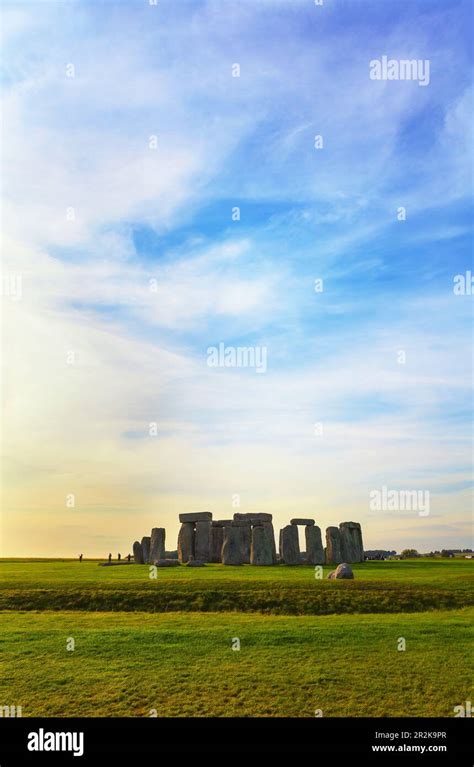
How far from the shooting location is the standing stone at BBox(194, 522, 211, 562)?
41.6m

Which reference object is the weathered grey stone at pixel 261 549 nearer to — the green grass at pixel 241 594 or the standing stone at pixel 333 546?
the standing stone at pixel 333 546

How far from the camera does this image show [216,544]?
42375 millimetres

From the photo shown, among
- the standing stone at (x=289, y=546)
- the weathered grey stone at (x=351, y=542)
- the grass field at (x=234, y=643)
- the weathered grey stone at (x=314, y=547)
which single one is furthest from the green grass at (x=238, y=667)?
the weathered grey stone at (x=351, y=542)

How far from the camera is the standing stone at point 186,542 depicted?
41938mm

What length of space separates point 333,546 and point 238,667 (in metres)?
24.6

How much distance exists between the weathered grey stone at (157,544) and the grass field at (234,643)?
1429 cm

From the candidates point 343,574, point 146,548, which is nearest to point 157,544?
point 146,548

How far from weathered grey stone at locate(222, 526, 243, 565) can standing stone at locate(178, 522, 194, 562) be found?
142 inches

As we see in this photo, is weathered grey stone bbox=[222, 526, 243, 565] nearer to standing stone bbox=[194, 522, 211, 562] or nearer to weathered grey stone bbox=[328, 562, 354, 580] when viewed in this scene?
standing stone bbox=[194, 522, 211, 562]

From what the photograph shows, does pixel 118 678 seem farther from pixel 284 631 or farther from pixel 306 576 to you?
pixel 306 576

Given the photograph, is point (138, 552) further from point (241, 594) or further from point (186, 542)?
point (241, 594)
